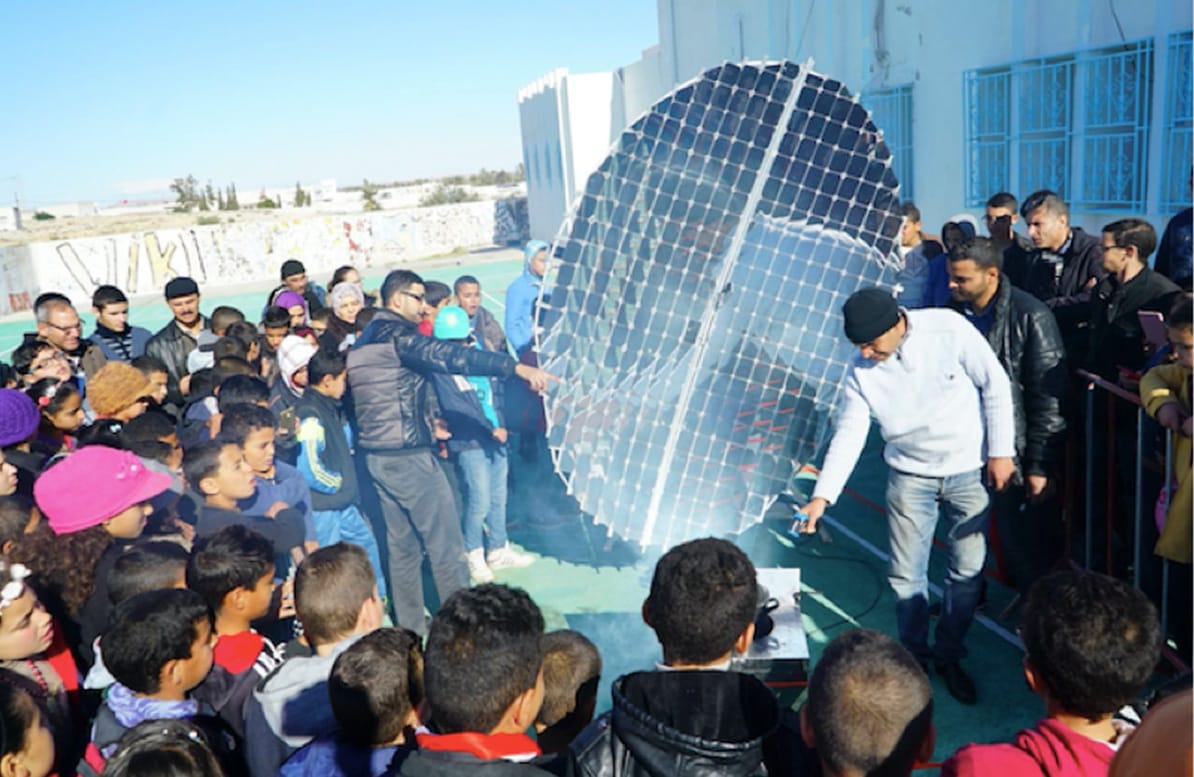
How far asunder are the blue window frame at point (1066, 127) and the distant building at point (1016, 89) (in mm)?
12

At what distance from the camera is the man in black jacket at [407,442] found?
5.06m

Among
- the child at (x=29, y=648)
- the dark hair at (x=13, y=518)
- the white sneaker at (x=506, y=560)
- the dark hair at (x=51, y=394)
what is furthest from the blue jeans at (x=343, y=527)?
the child at (x=29, y=648)

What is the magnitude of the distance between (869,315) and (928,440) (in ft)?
2.31

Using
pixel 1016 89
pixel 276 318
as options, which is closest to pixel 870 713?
pixel 276 318

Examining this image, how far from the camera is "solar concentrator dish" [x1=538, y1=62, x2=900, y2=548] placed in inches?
196

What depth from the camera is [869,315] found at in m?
3.87

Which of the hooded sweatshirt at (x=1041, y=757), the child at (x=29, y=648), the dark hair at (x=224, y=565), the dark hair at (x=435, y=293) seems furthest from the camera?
the dark hair at (x=435, y=293)

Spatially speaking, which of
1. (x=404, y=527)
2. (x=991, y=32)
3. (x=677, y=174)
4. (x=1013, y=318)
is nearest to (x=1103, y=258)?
(x=1013, y=318)

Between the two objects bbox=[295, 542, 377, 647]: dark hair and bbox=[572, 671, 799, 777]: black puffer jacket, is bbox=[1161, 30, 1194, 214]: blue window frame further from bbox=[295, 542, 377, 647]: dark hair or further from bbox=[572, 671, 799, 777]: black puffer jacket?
bbox=[295, 542, 377, 647]: dark hair

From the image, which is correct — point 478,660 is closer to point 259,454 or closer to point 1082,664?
point 1082,664

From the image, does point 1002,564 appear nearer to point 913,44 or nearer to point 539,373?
point 539,373

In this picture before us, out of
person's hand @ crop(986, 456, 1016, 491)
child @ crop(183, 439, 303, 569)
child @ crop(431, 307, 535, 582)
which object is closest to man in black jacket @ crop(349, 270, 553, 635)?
child @ crop(431, 307, 535, 582)

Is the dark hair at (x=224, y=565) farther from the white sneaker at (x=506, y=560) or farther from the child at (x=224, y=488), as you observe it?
the white sneaker at (x=506, y=560)

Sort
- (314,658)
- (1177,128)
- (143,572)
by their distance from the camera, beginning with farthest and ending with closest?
(1177,128)
(143,572)
(314,658)
